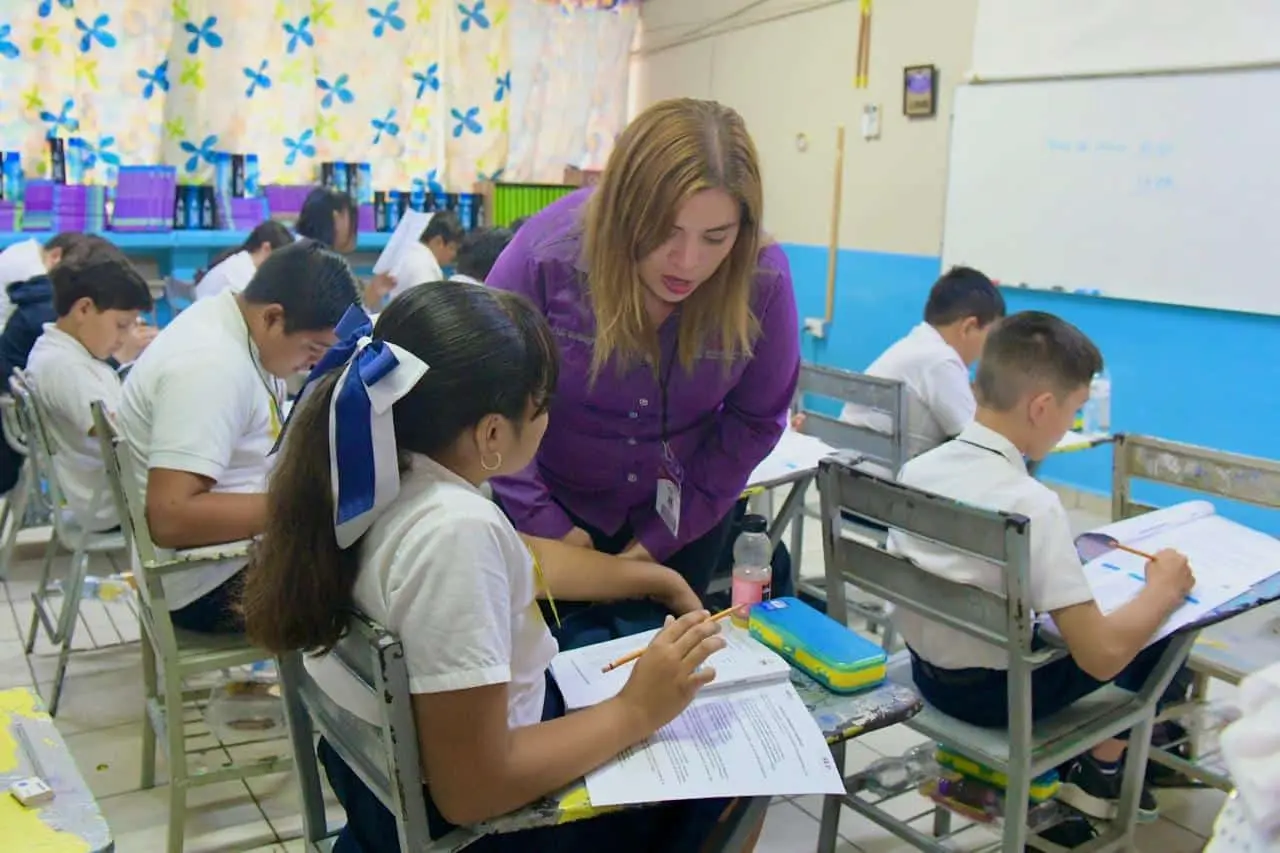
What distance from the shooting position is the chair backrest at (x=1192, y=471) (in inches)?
85.4

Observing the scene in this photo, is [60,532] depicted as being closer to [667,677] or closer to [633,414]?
[633,414]

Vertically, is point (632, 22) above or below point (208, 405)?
above

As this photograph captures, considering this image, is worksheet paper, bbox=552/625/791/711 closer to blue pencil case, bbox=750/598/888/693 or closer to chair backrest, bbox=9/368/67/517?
blue pencil case, bbox=750/598/888/693

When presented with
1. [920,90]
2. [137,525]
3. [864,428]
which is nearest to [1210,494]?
[864,428]

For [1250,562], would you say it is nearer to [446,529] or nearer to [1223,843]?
[1223,843]

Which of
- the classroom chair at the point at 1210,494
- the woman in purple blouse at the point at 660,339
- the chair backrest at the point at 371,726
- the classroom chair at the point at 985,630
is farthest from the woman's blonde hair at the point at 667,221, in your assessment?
the classroom chair at the point at 1210,494

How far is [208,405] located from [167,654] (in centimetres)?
46

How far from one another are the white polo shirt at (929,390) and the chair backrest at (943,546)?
119cm

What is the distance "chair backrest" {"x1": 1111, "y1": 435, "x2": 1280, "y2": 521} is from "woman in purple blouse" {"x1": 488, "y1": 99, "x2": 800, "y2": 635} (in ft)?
3.26

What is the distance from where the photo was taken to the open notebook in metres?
1.14

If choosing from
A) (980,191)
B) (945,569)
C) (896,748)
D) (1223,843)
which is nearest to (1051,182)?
(980,191)

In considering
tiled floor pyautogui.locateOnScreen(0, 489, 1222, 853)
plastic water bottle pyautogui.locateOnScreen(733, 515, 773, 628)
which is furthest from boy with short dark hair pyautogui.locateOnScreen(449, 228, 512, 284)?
plastic water bottle pyautogui.locateOnScreen(733, 515, 773, 628)

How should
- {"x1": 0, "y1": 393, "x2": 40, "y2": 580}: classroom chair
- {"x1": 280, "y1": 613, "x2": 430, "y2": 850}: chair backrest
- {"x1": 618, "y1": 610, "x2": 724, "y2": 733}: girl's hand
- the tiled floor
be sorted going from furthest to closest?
{"x1": 0, "y1": 393, "x2": 40, "y2": 580}: classroom chair
the tiled floor
{"x1": 618, "y1": 610, "x2": 724, "y2": 733}: girl's hand
{"x1": 280, "y1": 613, "x2": 430, "y2": 850}: chair backrest

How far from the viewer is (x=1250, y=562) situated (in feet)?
6.29
